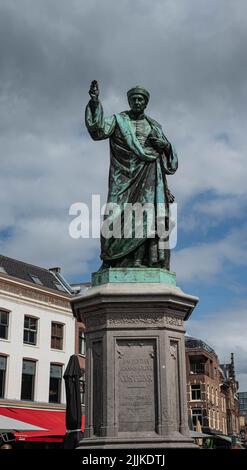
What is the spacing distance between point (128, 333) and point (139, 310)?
43 centimetres

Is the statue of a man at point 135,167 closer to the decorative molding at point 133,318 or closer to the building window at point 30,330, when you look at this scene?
the decorative molding at point 133,318

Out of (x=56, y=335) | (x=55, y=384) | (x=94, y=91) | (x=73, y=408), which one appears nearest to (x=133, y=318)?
(x=94, y=91)

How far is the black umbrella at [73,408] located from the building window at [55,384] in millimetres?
26197

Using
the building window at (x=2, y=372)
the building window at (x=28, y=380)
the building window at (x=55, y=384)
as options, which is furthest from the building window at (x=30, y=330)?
the building window at (x=55, y=384)

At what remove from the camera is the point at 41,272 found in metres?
44.7

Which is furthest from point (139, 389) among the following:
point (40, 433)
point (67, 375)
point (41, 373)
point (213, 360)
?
point (213, 360)

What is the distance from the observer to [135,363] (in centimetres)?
937

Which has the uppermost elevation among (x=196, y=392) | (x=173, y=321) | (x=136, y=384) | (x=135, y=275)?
(x=196, y=392)

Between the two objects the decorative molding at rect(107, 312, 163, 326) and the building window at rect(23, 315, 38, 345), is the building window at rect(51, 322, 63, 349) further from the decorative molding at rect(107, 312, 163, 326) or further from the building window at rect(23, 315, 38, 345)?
the decorative molding at rect(107, 312, 163, 326)

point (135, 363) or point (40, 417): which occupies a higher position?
point (135, 363)

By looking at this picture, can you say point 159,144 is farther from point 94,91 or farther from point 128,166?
point 94,91

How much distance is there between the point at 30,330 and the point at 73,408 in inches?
1020

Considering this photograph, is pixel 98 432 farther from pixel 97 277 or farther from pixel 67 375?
pixel 67 375

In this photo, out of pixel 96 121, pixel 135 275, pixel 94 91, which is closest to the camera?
pixel 135 275
